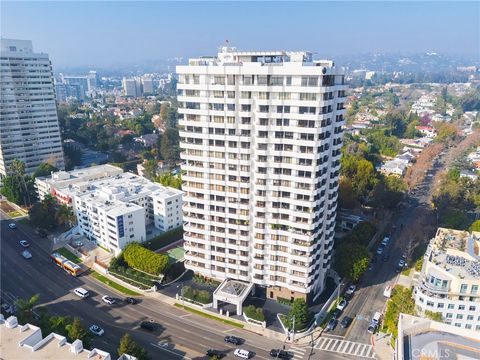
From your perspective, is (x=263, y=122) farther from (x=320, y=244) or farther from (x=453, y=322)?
(x=453, y=322)

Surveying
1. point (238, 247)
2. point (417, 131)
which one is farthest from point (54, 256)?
point (417, 131)

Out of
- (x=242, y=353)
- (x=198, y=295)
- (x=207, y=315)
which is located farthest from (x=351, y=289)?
(x=198, y=295)

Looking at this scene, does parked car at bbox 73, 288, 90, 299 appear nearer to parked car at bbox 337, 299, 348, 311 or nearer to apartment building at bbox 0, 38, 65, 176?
parked car at bbox 337, 299, 348, 311

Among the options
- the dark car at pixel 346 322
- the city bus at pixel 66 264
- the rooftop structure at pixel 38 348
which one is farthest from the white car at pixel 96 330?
the dark car at pixel 346 322

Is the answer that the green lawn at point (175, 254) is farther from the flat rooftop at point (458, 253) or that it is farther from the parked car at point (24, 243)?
the flat rooftop at point (458, 253)

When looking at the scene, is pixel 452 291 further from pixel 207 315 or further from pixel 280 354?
pixel 207 315

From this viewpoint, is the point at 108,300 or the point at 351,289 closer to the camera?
the point at 108,300
